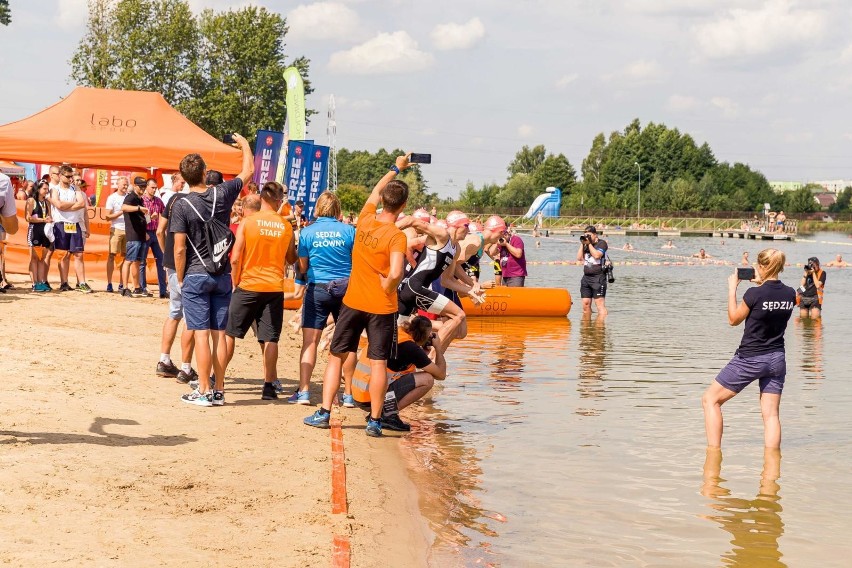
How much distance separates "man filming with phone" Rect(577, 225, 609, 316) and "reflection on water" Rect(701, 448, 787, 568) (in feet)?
36.1

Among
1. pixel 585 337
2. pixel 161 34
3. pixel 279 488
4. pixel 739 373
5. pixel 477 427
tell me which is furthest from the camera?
pixel 161 34

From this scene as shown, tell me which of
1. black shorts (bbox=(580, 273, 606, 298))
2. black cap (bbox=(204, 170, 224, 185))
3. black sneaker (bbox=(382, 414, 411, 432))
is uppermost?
black cap (bbox=(204, 170, 224, 185))

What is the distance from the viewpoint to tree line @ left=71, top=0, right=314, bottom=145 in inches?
2963

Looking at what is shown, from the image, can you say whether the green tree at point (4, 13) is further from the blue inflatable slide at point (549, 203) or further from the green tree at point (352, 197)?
the blue inflatable slide at point (549, 203)

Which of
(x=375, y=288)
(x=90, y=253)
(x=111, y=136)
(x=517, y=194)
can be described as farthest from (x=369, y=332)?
(x=517, y=194)

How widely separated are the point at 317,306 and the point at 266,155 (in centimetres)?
1418

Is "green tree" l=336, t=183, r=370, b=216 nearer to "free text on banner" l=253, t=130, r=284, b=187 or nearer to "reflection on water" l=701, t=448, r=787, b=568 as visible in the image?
"free text on banner" l=253, t=130, r=284, b=187

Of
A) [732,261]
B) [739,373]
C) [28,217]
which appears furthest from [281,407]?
[732,261]

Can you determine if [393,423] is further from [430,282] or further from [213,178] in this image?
[213,178]

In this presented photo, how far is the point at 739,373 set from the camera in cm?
826

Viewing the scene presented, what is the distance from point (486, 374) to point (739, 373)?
16.3 feet

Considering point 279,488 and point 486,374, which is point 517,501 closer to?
point 279,488

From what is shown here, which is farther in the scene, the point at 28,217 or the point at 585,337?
the point at 585,337

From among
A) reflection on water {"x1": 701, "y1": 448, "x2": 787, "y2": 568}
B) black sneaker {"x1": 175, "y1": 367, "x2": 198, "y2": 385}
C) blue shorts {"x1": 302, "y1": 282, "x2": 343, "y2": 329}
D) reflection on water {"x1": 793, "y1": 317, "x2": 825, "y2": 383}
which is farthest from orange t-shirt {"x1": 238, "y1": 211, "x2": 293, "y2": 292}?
reflection on water {"x1": 793, "y1": 317, "x2": 825, "y2": 383}
